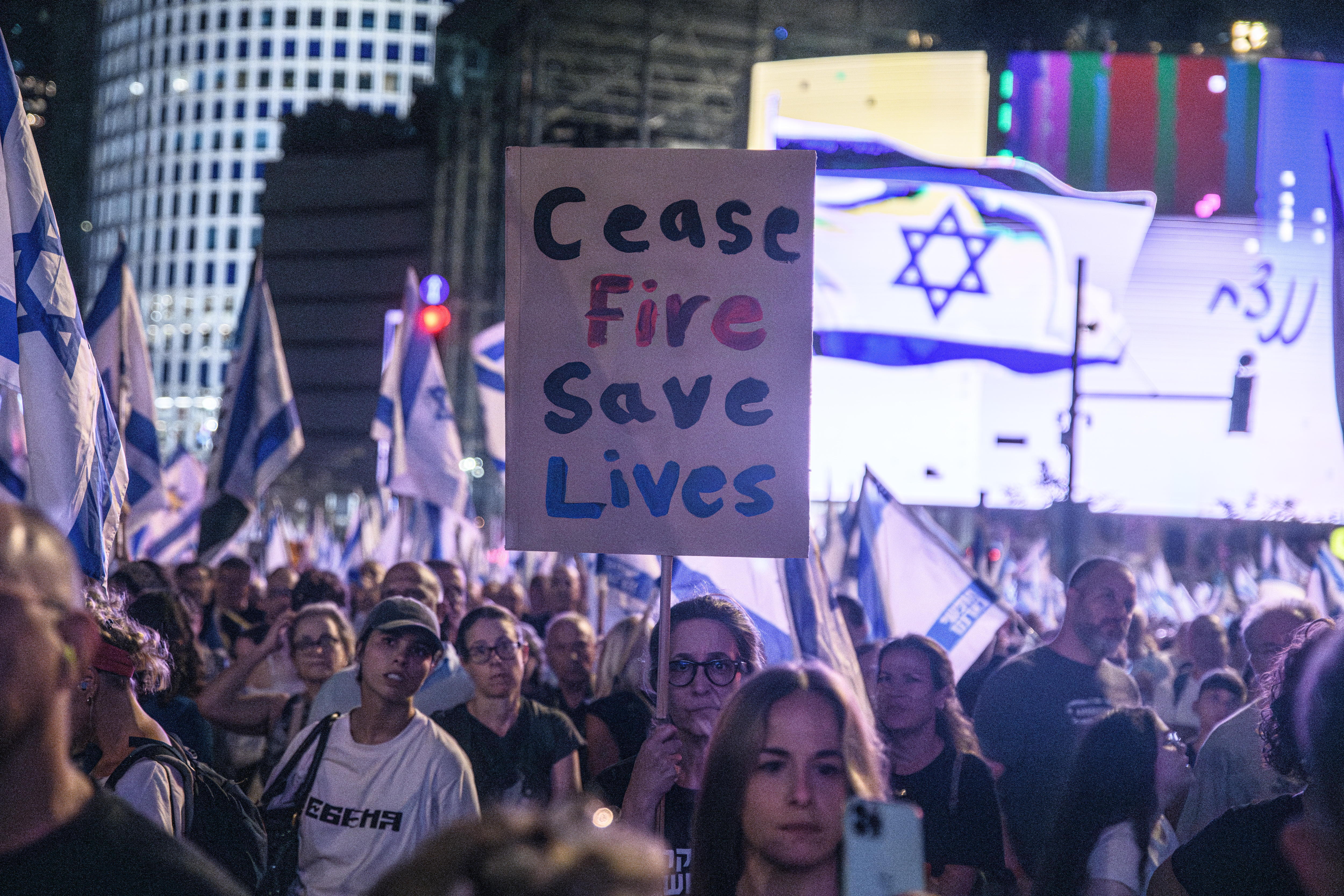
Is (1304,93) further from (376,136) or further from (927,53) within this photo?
(376,136)

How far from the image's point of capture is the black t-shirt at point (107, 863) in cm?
178

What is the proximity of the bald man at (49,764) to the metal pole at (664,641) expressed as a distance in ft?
5.10

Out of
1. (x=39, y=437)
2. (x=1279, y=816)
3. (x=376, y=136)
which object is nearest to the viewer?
(x=1279, y=816)

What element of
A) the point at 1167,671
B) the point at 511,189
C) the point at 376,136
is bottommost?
the point at 1167,671

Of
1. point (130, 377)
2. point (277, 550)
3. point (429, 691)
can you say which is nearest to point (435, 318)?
point (277, 550)

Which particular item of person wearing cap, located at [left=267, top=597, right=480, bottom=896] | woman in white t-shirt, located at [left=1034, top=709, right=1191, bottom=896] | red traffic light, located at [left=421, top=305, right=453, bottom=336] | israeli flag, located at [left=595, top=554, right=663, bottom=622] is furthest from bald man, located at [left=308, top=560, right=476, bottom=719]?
red traffic light, located at [left=421, top=305, right=453, bottom=336]

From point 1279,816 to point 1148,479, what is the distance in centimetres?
2738

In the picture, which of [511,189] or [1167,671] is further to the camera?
[1167,671]

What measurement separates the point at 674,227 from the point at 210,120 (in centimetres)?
10182

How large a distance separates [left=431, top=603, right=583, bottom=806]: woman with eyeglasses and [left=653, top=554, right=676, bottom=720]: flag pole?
48.5 inches

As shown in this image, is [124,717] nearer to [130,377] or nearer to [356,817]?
[356,817]

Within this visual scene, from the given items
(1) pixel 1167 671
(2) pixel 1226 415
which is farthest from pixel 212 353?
(1) pixel 1167 671

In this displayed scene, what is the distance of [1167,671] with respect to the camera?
857 centimetres

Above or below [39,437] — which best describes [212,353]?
above
